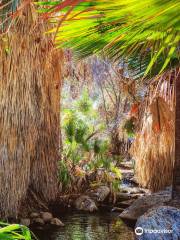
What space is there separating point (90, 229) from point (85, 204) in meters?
1.83

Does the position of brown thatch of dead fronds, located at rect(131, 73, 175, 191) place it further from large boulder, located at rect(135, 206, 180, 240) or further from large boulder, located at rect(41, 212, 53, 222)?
large boulder, located at rect(135, 206, 180, 240)

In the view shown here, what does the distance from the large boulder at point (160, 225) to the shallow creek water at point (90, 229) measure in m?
1.81

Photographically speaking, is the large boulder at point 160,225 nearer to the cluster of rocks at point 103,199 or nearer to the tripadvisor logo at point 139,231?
the tripadvisor logo at point 139,231

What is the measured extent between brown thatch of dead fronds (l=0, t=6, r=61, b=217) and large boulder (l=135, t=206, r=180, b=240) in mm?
2670

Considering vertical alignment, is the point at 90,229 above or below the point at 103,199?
above

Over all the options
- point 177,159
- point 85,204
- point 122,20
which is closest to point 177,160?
point 177,159

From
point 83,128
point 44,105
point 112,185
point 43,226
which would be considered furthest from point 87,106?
point 43,226

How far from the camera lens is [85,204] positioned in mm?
8875

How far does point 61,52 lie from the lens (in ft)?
25.0

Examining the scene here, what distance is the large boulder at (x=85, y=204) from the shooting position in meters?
8.75

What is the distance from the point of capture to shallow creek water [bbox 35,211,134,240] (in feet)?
21.4

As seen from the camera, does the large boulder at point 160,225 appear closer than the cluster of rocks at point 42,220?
Yes

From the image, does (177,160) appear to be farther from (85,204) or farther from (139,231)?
(85,204)

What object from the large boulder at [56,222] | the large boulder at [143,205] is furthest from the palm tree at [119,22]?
the large boulder at [56,222]
